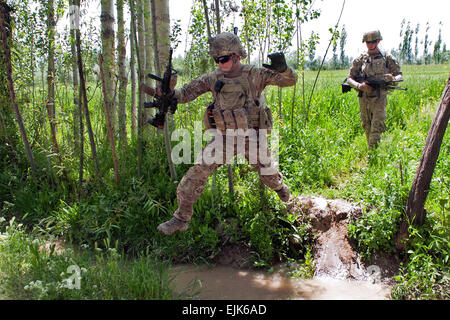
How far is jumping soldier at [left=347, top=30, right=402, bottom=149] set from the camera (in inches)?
187

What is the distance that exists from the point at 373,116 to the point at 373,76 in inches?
21.1

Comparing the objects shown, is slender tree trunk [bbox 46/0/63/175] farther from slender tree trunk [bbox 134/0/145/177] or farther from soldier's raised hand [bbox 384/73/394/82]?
soldier's raised hand [bbox 384/73/394/82]

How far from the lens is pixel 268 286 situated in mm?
3312

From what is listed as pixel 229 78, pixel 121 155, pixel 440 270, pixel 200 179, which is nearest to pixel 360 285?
pixel 440 270

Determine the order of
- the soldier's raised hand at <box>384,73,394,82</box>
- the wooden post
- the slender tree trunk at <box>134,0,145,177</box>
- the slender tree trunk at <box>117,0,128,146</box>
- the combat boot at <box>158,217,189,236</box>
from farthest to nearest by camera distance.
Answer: the soldier's raised hand at <box>384,73,394,82</box> → the slender tree trunk at <box>117,0,128,146</box> → the slender tree trunk at <box>134,0,145,177</box> → the combat boot at <box>158,217,189,236</box> → the wooden post

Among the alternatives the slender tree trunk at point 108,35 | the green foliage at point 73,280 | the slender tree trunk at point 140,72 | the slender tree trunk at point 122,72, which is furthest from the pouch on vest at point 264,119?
the slender tree trunk at point 108,35

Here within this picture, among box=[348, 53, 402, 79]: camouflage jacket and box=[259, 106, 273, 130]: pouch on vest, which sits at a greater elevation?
box=[348, 53, 402, 79]: camouflage jacket

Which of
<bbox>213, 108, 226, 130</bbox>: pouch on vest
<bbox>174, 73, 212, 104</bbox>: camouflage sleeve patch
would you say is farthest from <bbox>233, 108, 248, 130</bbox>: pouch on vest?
<bbox>174, 73, 212, 104</bbox>: camouflage sleeve patch

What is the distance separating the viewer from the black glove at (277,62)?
112 inches

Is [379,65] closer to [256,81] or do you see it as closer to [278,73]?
[278,73]

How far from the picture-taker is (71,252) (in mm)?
3283

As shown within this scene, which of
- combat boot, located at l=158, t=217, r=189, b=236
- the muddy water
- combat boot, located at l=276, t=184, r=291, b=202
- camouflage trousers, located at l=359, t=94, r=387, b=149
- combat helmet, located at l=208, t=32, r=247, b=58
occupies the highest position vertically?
combat helmet, located at l=208, t=32, r=247, b=58

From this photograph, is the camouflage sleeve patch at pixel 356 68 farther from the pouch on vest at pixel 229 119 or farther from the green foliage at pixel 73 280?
the green foliage at pixel 73 280

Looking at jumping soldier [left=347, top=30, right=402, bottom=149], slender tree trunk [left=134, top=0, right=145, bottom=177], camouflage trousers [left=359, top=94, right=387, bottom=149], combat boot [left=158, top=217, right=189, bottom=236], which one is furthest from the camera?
camouflage trousers [left=359, top=94, right=387, bottom=149]
